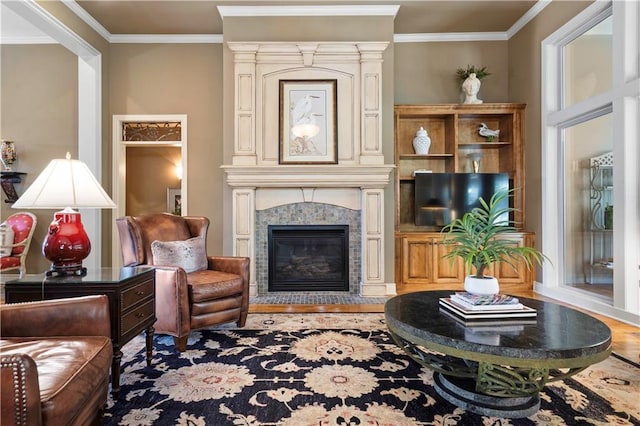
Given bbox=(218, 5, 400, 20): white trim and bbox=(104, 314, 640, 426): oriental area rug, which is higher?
bbox=(218, 5, 400, 20): white trim

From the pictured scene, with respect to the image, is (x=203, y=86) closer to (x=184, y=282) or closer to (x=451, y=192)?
(x=184, y=282)

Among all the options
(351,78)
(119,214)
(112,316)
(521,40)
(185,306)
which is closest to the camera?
(112,316)

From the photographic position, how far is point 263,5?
4207 mm

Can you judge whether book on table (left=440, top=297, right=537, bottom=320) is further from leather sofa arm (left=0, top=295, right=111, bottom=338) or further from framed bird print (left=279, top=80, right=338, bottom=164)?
framed bird print (left=279, top=80, right=338, bottom=164)

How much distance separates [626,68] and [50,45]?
6.95 metres

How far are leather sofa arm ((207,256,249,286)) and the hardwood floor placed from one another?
26.9 inches

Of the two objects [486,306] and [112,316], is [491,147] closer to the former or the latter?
[486,306]

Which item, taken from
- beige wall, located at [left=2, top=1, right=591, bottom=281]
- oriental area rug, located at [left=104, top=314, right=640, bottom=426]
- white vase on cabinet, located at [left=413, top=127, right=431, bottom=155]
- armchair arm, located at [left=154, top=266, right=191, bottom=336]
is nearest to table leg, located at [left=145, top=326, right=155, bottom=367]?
oriental area rug, located at [left=104, top=314, right=640, bottom=426]

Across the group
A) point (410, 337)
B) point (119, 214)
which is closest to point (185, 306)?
point (410, 337)

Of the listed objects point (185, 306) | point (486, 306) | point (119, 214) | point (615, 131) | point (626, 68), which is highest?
point (626, 68)

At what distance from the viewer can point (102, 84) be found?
473cm

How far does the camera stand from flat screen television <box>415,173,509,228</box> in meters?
4.55

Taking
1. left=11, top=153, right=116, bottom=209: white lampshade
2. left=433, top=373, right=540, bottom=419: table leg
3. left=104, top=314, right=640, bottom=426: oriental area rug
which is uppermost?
left=11, top=153, right=116, bottom=209: white lampshade

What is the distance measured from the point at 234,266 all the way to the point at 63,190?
A: 1445mm
